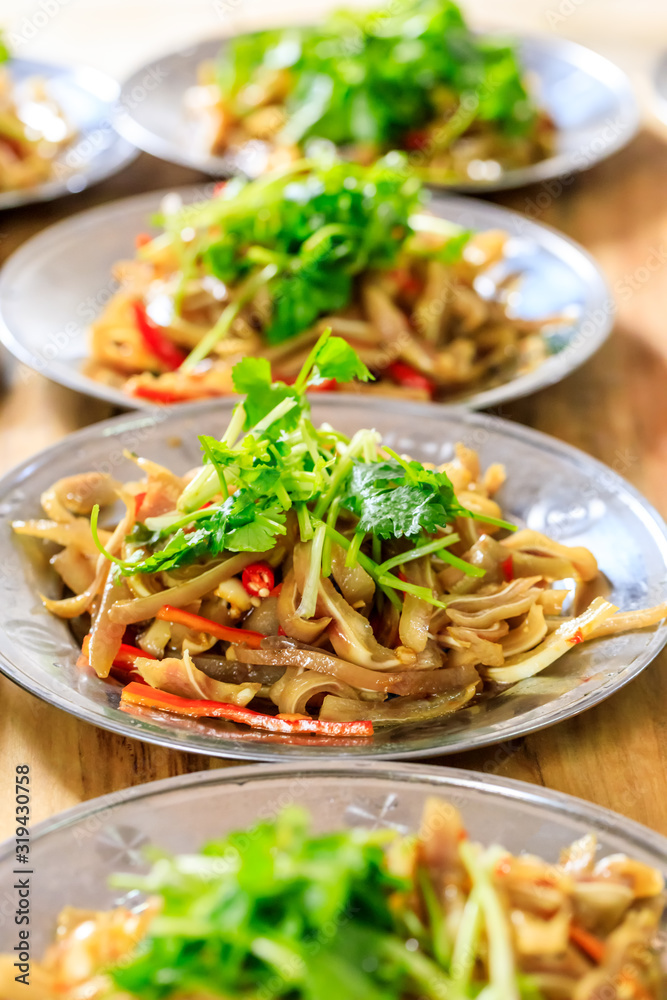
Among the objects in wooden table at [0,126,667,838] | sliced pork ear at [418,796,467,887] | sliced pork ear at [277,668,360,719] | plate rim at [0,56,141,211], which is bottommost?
wooden table at [0,126,667,838]

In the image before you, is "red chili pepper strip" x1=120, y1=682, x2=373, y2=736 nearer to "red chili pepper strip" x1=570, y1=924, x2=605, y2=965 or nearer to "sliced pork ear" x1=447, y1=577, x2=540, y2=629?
"sliced pork ear" x1=447, y1=577, x2=540, y2=629

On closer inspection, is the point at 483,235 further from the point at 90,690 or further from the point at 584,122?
the point at 90,690

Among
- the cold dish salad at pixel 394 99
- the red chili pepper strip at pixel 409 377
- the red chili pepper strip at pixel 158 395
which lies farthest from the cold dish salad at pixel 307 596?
the cold dish salad at pixel 394 99

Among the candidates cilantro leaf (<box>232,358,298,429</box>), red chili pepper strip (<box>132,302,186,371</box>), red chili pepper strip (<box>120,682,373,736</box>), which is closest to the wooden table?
red chili pepper strip (<box>120,682,373,736</box>)

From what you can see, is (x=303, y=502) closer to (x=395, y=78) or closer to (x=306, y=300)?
(x=306, y=300)

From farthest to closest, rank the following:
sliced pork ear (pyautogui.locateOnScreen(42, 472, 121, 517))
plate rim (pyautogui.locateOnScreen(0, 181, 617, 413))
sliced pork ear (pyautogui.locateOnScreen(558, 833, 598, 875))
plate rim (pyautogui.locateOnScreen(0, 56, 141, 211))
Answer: plate rim (pyautogui.locateOnScreen(0, 56, 141, 211))
plate rim (pyautogui.locateOnScreen(0, 181, 617, 413))
sliced pork ear (pyautogui.locateOnScreen(42, 472, 121, 517))
sliced pork ear (pyautogui.locateOnScreen(558, 833, 598, 875))

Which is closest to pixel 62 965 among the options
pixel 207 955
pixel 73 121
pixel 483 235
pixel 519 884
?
pixel 207 955

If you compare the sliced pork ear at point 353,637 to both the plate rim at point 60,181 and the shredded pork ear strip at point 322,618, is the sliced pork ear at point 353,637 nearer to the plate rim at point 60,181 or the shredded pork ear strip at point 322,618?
the shredded pork ear strip at point 322,618
